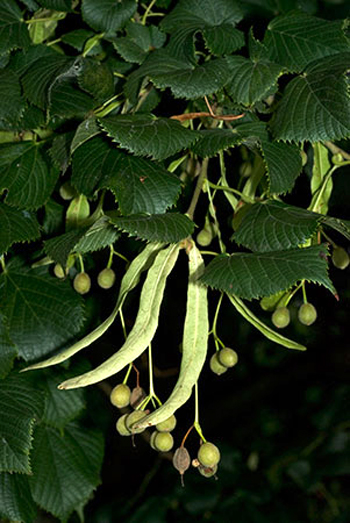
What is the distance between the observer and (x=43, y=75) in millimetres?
1087

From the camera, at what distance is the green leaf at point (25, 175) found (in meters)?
1.10

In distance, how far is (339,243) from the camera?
149 cm

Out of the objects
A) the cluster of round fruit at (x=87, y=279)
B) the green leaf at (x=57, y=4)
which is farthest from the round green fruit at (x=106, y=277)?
the green leaf at (x=57, y=4)

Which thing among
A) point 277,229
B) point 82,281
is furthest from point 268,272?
point 82,281

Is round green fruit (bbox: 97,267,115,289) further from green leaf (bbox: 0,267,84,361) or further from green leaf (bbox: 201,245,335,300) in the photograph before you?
green leaf (bbox: 201,245,335,300)

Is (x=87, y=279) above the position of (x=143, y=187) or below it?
below

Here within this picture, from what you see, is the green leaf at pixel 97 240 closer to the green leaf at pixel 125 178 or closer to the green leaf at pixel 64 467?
the green leaf at pixel 125 178

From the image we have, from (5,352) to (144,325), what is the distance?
352 millimetres

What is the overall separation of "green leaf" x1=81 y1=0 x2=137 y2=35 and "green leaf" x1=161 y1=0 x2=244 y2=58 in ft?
0.24

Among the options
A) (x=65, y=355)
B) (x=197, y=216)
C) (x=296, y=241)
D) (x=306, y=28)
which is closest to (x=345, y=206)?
(x=197, y=216)

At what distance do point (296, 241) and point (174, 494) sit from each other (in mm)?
1577

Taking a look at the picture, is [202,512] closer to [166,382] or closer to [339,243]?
[166,382]

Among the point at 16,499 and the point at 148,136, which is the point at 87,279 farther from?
the point at 16,499

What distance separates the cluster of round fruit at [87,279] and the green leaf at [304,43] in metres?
0.43
